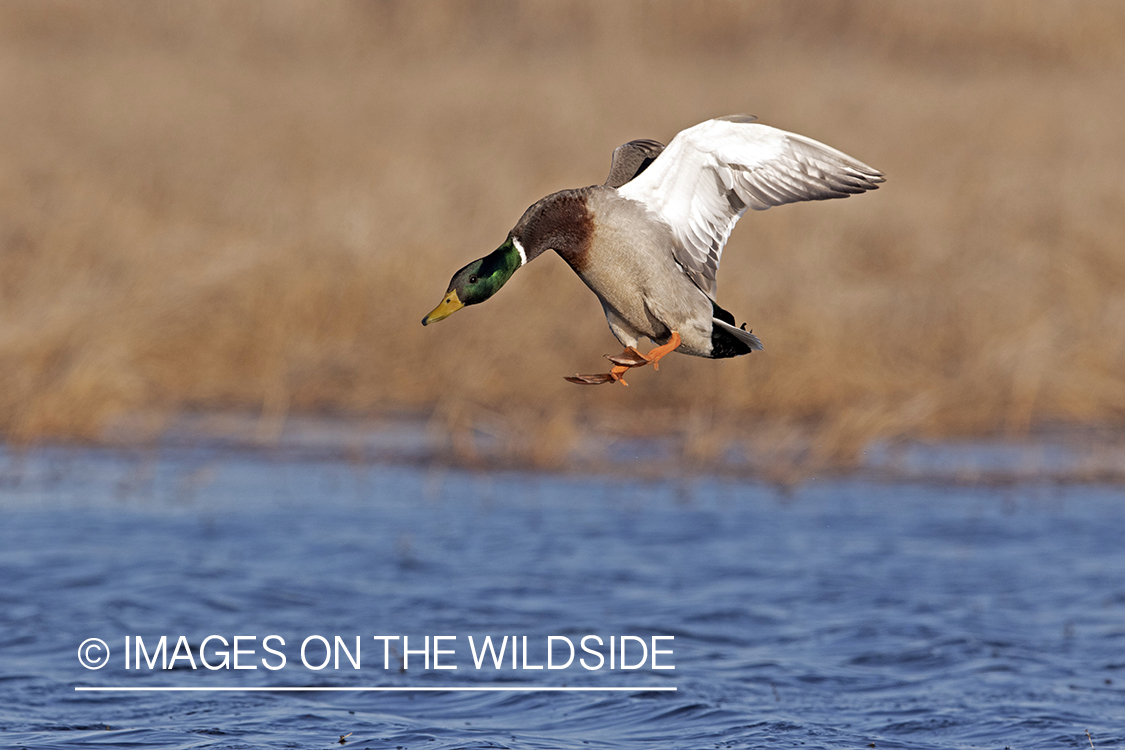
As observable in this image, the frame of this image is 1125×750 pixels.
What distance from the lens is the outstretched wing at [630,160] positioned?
4309 millimetres

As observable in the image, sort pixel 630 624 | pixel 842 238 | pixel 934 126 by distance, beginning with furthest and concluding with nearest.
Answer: pixel 934 126
pixel 842 238
pixel 630 624

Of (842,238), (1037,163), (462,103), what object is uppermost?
(462,103)

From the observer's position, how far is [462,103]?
18.0m

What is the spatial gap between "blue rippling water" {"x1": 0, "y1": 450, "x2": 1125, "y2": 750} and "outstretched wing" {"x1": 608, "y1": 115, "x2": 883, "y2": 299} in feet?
8.62

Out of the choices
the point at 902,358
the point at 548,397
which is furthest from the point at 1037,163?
the point at 548,397

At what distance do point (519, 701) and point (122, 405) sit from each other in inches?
186

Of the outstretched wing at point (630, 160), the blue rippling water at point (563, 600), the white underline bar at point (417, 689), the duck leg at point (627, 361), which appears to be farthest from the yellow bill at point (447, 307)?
the white underline bar at point (417, 689)

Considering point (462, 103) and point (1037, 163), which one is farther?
point (462, 103)

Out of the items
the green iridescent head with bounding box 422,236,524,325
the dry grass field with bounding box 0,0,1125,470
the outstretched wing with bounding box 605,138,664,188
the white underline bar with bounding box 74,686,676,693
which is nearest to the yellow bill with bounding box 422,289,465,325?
the green iridescent head with bounding box 422,236,524,325

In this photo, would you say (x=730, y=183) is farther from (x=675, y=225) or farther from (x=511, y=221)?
(x=511, y=221)

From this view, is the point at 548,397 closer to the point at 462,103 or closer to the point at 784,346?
the point at 784,346

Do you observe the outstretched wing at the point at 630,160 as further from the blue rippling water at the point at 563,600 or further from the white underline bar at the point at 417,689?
the white underline bar at the point at 417,689

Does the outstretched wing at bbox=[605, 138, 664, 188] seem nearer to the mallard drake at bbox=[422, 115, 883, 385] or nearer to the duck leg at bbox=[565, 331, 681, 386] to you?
the mallard drake at bbox=[422, 115, 883, 385]

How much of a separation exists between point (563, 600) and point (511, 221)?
562cm
